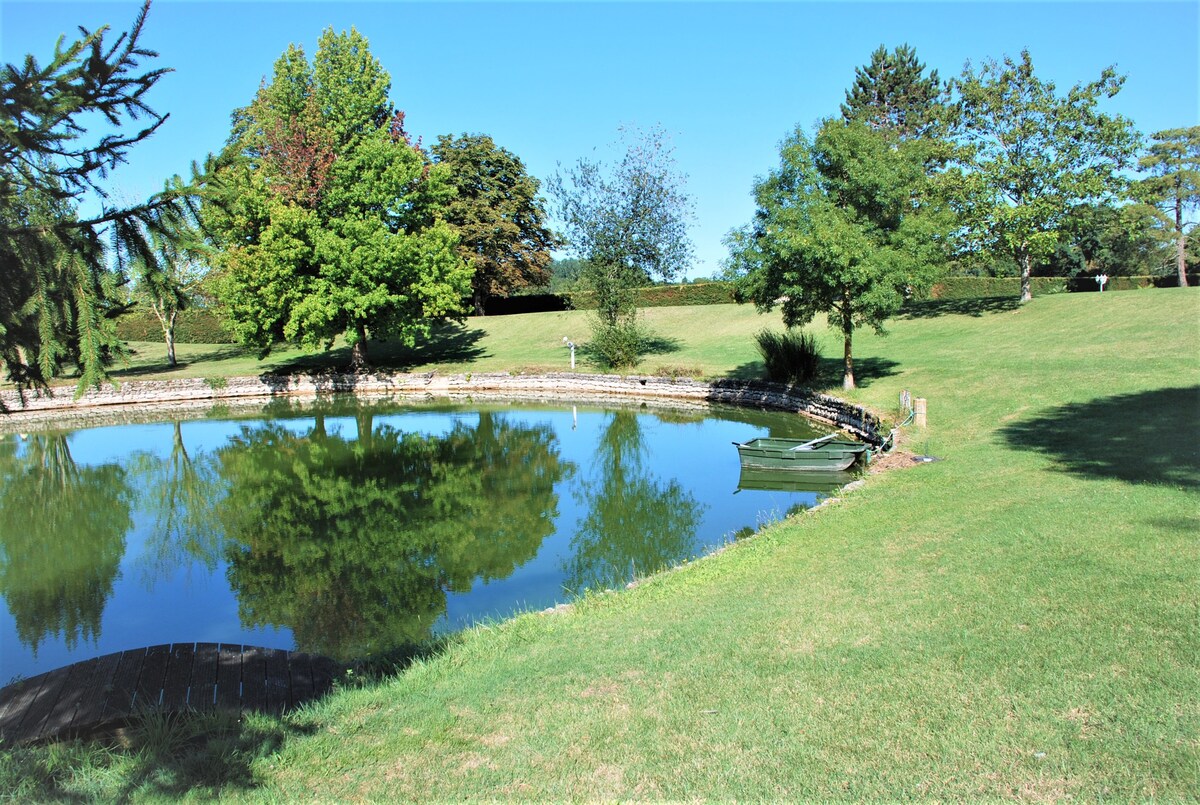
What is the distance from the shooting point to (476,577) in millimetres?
11680

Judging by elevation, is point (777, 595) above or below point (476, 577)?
above

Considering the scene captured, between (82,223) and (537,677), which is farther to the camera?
(537,677)

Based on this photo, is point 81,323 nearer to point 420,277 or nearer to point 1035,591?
point 1035,591

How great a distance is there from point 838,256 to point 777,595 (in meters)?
14.7

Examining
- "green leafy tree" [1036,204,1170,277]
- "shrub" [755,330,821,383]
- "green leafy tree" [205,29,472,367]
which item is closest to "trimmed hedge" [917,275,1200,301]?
"green leafy tree" [1036,204,1170,277]

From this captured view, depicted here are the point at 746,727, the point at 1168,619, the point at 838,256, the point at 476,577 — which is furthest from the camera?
the point at 838,256

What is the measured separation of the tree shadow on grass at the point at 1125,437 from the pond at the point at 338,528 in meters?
4.20

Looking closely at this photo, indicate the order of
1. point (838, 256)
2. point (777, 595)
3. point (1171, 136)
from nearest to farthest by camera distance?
point (777, 595) → point (838, 256) → point (1171, 136)

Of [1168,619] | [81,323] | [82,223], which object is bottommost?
[1168,619]

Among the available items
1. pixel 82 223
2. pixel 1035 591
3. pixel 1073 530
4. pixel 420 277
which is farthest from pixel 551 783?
pixel 420 277

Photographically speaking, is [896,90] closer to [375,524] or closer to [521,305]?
[521,305]

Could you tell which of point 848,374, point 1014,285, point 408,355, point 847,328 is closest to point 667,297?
point 408,355

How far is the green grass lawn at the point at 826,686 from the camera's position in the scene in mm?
→ 4480

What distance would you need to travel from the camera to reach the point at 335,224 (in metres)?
33.3
